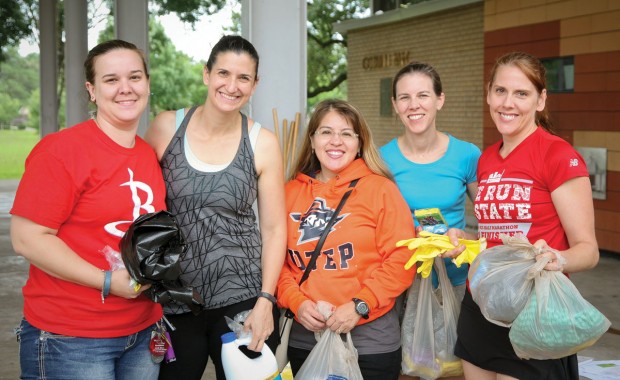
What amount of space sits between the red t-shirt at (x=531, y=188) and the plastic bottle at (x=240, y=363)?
0.95 meters

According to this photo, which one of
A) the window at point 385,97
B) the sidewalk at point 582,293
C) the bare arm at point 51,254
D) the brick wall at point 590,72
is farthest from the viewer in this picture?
the window at point 385,97

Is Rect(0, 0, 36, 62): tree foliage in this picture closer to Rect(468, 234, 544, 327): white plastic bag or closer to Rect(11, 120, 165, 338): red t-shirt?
Rect(11, 120, 165, 338): red t-shirt

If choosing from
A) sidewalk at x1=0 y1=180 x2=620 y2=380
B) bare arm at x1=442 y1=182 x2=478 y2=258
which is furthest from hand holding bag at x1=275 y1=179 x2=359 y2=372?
sidewalk at x1=0 y1=180 x2=620 y2=380

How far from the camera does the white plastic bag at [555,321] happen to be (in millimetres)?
2139

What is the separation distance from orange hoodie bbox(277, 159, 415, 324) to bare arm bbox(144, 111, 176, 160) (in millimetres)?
615

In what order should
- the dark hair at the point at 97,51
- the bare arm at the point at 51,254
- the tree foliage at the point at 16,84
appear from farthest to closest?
the tree foliage at the point at 16,84 < the dark hair at the point at 97,51 < the bare arm at the point at 51,254

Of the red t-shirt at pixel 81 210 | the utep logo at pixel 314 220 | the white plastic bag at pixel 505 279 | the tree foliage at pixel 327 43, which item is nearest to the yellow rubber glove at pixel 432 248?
the white plastic bag at pixel 505 279

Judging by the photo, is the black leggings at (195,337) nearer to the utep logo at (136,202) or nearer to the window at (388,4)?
the utep logo at (136,202)

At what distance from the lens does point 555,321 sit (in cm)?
214

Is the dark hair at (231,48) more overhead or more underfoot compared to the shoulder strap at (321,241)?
more overhead

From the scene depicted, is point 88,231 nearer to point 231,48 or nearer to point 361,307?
point 231,48

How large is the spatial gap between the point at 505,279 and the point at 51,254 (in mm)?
1433

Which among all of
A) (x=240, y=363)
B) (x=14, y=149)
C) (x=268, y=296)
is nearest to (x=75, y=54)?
(x=14, y=149)

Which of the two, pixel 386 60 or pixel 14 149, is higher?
pixel 386 60
